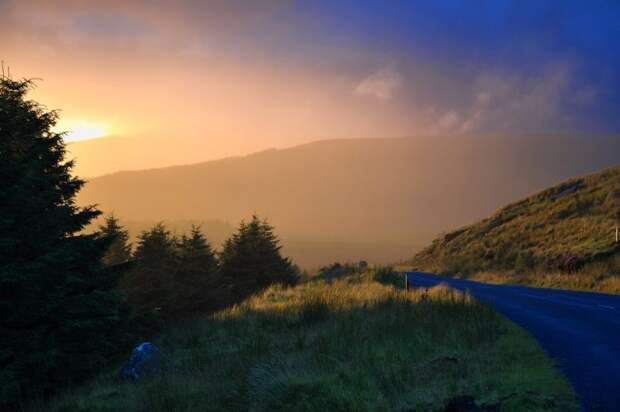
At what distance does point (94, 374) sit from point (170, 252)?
20014 millimetres

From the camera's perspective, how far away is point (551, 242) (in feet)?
94.2

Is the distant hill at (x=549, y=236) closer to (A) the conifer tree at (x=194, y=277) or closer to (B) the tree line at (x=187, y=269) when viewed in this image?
(B) the tree line at (x=187, y=269)

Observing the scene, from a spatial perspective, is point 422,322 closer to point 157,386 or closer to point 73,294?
point 157,386

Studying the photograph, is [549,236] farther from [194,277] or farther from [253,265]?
[253,265]

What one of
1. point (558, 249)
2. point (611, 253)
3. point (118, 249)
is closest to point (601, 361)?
point (611, 253)

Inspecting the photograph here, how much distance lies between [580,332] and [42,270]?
12.5 meters

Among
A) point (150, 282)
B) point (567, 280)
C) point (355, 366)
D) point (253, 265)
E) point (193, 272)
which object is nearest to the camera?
point (355, 366)

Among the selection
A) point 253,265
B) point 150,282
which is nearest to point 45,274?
point 150,282

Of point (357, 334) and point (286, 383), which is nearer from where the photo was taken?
point (286, 383)

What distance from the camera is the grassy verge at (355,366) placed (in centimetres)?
677

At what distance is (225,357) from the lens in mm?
11000

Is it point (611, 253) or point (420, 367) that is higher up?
point (611, 253)

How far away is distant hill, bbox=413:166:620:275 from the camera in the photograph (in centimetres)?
2399

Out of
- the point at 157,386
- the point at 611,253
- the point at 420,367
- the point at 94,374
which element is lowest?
the point at 94,374
